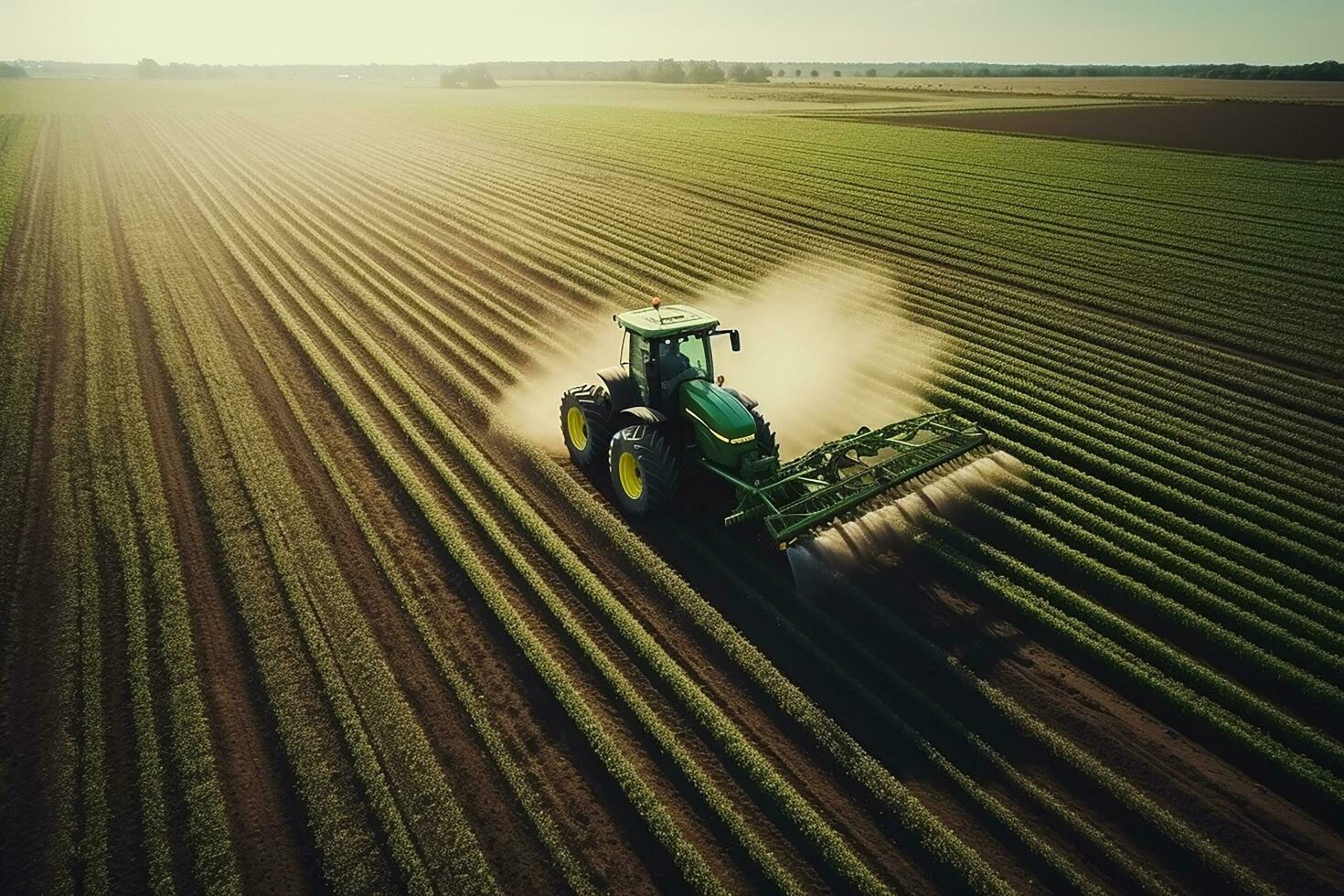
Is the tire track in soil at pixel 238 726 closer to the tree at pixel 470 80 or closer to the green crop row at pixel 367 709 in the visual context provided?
the green crop row at pixel 367 709

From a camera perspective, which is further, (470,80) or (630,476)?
(470,80)

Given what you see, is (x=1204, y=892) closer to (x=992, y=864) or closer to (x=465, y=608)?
(x=992, y=864)

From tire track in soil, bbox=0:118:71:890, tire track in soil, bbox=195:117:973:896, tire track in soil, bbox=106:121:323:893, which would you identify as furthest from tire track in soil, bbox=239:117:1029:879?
tire track in soil, bbox=0:118:71:890

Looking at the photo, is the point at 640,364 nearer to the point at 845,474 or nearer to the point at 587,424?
the point at 587,424

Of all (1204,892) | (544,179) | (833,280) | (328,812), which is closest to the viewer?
(1204,892)

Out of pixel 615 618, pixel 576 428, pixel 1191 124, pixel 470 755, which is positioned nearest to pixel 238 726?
→ pixel 470 755

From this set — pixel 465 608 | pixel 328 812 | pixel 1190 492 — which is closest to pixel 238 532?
pixel 465 608

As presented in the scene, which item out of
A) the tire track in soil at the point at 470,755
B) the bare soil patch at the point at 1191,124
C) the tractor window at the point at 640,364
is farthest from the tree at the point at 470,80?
the tire track in soil at the point at 470,755
